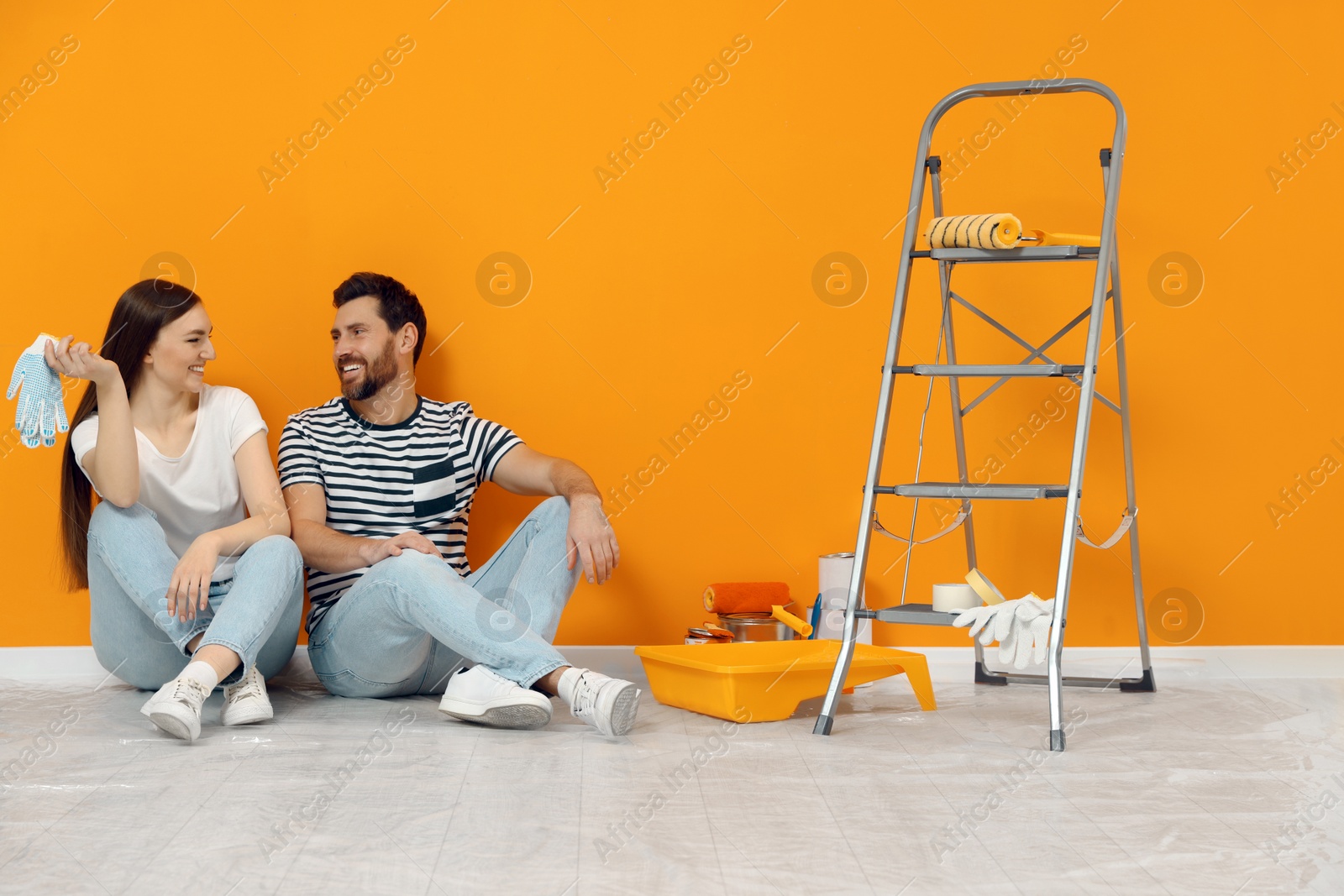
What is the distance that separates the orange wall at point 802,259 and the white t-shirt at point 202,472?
29 cm

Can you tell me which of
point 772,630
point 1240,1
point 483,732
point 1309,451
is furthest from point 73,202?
point 1309,451

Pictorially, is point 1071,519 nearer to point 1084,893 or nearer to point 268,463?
point 1084,893

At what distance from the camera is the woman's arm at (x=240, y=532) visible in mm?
1743

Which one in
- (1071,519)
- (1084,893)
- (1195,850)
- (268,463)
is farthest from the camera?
(268,463)

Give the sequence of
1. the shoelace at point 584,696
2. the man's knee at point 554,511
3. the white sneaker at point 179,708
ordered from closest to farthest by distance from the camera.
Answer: the white sneaker at point 179,708 → the shoelace at point 584,696 → the man's knee at point 554,511

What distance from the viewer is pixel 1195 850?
1.15 meters

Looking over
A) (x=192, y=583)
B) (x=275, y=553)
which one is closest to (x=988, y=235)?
(x=275, y=553)

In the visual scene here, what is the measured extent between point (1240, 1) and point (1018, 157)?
22.1 inches

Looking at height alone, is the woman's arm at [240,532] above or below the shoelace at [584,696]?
above

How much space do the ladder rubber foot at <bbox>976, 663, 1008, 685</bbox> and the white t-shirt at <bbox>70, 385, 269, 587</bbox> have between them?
139 cm

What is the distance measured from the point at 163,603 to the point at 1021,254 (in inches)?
57.9

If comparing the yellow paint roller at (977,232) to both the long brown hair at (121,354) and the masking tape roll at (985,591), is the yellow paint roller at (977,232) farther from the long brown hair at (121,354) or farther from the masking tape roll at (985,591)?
the long brown hair at (121,354)

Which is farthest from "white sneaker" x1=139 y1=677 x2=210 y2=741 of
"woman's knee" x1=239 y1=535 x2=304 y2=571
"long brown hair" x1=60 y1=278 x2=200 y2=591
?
"long brown hair" x1=60 y1=278 x2=200 y2=591

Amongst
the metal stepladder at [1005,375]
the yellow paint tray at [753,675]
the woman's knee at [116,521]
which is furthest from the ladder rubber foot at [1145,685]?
the woman's knee at [116,521]
